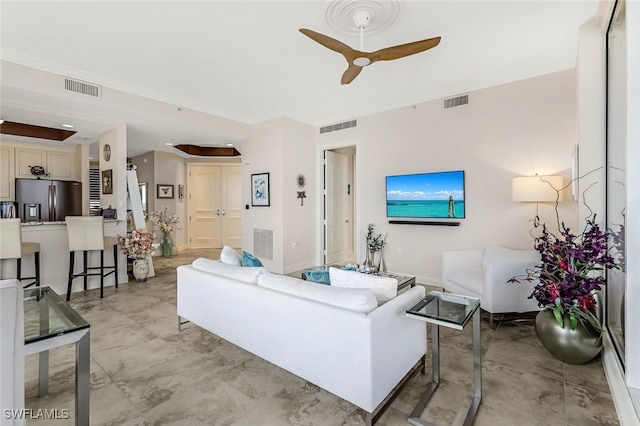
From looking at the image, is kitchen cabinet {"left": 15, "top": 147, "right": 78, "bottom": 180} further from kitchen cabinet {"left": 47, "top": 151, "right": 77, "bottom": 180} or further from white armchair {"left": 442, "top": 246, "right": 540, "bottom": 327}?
white armchair {"left": 442, "top": 246, "right": 540, "bottom": 327}

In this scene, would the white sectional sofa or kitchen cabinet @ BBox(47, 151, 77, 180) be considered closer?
the white sectional sofa

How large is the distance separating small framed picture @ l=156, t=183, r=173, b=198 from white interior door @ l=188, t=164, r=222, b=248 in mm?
617

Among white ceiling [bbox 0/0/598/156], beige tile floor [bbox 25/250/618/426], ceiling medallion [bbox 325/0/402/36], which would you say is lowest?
beige tile floor [bbox 25/250/618/426]

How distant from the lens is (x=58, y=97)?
3572 mm

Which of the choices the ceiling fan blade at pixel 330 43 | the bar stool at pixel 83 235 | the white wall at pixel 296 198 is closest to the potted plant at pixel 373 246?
the white wall at pixel 296 198

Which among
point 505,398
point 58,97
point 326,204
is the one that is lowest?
point 505,398

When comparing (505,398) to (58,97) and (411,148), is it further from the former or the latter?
(58,97)

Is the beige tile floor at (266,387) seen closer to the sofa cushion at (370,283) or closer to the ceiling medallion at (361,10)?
the sofa cushion at (370,283)

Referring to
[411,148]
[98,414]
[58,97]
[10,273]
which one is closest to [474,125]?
[411,148]

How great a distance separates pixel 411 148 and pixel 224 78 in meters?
2.90

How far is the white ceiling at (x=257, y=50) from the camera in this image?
2566 mm

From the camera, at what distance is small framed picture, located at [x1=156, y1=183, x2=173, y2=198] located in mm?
7290

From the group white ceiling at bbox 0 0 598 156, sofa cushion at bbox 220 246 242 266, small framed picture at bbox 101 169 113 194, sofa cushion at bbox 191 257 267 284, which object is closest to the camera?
sofa cushion at bbox 191 257 267 284

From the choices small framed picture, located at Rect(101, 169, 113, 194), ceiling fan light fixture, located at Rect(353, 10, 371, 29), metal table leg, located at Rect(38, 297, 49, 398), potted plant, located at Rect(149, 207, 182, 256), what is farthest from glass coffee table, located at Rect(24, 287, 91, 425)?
potted plant, located at Rect(149, 207, 182, 256)
